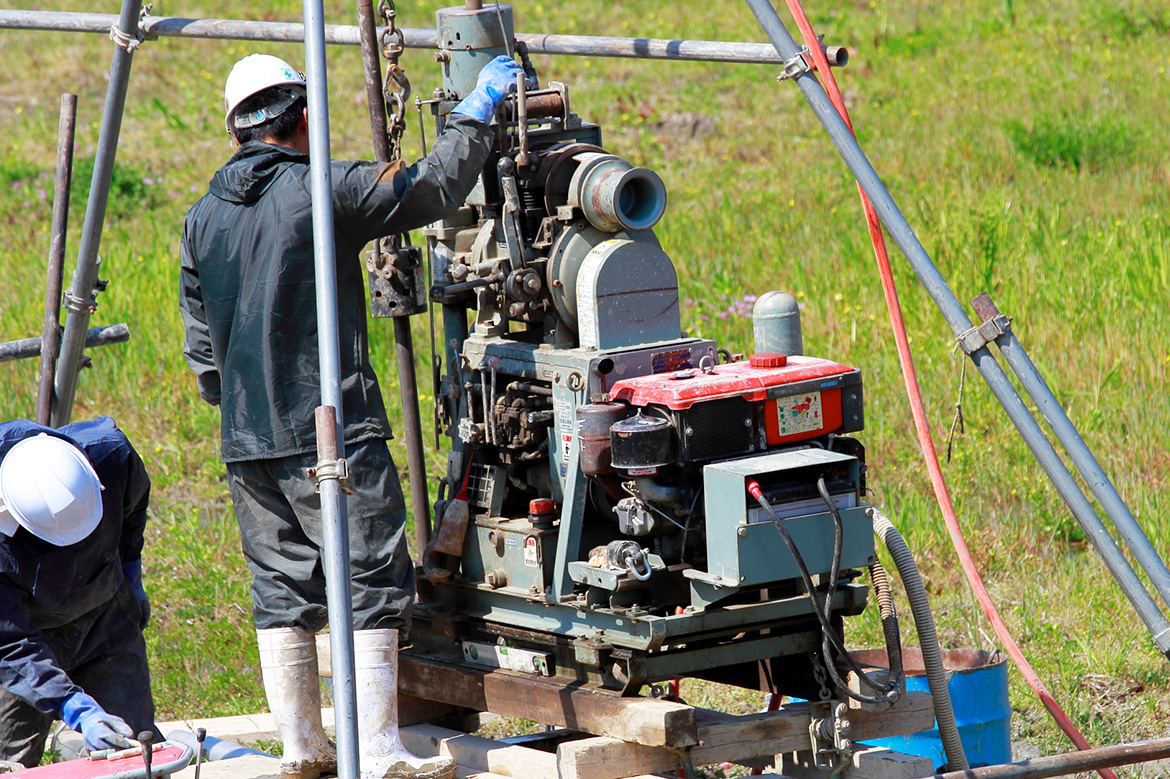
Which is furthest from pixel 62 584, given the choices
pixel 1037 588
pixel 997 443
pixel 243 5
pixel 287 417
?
pixel 243 5

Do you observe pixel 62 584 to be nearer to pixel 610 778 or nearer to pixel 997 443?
pixel 610 778

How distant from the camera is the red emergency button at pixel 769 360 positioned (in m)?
4.22

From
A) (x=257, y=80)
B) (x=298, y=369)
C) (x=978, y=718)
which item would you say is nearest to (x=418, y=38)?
(x=257, y=80)

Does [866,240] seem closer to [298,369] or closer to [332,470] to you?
[298,369]

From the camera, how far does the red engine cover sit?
4.05 metres

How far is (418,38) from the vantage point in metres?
5.18

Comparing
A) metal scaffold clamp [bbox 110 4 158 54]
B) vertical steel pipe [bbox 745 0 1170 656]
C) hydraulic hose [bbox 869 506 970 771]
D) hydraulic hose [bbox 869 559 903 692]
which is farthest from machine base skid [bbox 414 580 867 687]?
metal scaffold clamp [bbox 110 4 158 54]

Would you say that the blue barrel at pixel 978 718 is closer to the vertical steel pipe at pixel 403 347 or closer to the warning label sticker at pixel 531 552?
the warning label sticker at pixel 531 552

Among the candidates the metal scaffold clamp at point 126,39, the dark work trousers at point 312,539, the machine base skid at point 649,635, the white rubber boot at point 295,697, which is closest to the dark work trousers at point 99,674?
the white rubber boot at point 295,697

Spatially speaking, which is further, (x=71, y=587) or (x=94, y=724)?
(x=71, y=587)

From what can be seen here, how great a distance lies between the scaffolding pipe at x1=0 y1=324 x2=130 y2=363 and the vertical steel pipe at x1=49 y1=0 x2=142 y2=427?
0.11 m

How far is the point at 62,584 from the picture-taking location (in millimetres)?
4289

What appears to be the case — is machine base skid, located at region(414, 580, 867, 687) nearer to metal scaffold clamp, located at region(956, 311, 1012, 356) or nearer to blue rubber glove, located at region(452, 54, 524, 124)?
metal scaffold clamp, located at region(956, 311, 1012, 356)

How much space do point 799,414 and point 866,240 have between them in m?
5.90
